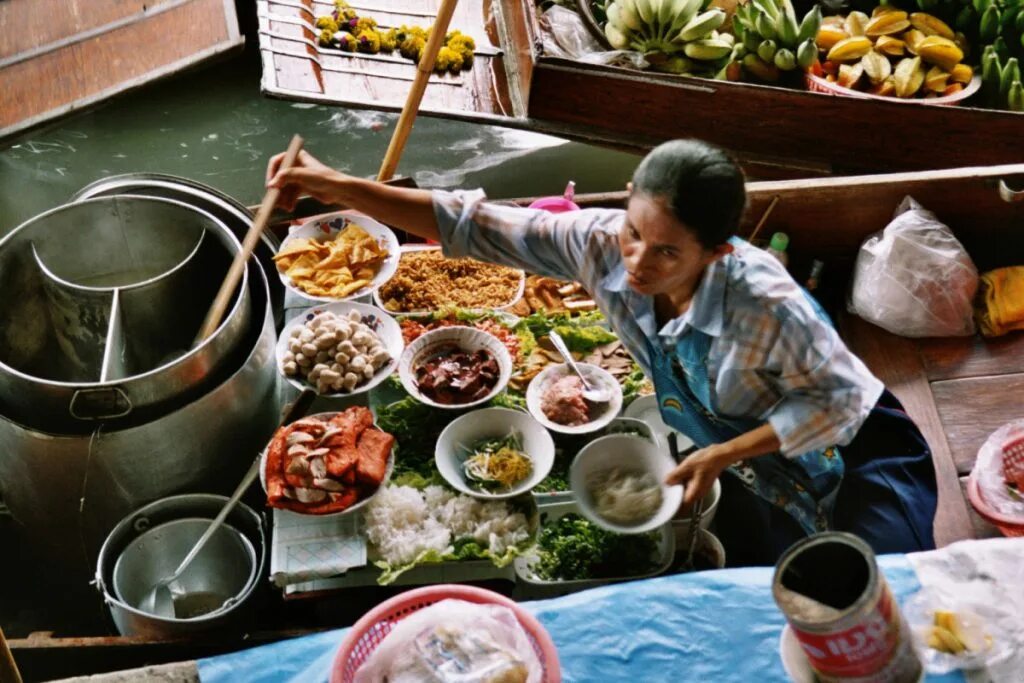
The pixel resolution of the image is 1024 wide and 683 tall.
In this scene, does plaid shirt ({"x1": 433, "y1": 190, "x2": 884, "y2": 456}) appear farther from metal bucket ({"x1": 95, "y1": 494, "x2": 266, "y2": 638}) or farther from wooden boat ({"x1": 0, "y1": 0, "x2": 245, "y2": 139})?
wooden boat ({"x1": 0, "y1": 0, "x2": 245, "y2": 139})

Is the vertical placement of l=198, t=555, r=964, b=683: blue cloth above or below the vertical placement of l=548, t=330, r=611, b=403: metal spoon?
above

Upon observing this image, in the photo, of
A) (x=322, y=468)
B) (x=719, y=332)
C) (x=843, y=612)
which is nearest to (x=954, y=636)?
(x=843, y=612)

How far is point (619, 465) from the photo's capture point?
2896mm

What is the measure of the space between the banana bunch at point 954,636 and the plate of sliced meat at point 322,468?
1629mm

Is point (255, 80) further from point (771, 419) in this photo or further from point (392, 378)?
point (771, 419)

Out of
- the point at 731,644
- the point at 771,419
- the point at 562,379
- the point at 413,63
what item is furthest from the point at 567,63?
the point at 731,644

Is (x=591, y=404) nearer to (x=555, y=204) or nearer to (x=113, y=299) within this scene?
(x=555, y=204)

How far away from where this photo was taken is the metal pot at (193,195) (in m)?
3.83

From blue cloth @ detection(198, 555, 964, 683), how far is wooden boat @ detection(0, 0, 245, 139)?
12.5 feet

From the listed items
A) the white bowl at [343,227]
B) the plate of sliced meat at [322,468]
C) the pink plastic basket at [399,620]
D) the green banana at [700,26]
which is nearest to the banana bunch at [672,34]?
the green banana at [700,26]

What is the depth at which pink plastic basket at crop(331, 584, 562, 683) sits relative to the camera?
1779 mm

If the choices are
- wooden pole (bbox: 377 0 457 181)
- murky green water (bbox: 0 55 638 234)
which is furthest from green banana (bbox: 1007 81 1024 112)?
wooden pole (bbox: 377 0 457 181)

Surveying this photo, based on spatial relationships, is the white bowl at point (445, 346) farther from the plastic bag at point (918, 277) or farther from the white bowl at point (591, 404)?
the plastic bag at point (918, 277)

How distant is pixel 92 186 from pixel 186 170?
7.01 ft
